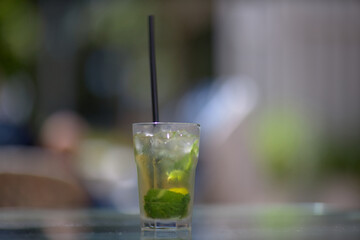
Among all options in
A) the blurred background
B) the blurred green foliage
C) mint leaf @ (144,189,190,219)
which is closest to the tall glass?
mint leaf @ (144,189,190,219)

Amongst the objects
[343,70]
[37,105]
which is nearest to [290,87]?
[343,70]

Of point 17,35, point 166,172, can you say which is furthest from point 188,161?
point 17,35

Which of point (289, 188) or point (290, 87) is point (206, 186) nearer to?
point (289, 188)

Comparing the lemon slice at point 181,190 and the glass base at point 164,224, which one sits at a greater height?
the lemon slice at point 181,190

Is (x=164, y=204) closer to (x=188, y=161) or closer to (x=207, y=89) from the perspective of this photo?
(x=188, y=161)

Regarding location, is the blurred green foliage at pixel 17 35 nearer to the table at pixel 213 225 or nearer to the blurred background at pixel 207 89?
the blurred background at pixel 207 89

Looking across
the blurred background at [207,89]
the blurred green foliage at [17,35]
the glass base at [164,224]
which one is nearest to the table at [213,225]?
the glass base at [164,224]

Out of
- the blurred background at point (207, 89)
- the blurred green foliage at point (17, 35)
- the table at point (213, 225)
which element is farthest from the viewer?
the blurred green foliage at point (17, 35)

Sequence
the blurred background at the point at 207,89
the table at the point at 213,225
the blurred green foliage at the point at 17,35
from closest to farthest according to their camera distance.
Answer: the table at the point at 213,225, the blurred background at the point at 207,89, the blurred green foliage at the point at 17,35
